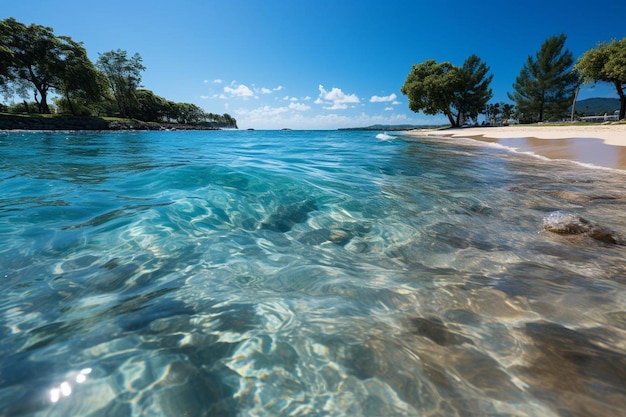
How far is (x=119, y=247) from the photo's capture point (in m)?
2.91

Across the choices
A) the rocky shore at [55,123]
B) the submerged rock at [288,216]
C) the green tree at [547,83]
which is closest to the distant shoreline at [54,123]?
the rocky shore at [55,123]

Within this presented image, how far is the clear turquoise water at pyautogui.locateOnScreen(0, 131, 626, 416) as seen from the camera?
130 cm

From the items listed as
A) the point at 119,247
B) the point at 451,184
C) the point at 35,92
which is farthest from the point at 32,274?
the point at 35,92

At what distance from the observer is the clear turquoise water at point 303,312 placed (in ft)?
4.25

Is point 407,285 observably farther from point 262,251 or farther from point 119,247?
point 119,247

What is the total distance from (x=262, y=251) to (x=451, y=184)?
5197 millimetres

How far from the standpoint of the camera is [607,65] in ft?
83.9

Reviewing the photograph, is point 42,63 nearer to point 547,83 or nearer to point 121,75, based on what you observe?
point 121,75

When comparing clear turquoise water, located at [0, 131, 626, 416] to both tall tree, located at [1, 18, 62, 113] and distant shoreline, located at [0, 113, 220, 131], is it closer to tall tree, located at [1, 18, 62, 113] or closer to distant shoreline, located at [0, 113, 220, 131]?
distant shoreline, located at [0, 113, 220, 131]

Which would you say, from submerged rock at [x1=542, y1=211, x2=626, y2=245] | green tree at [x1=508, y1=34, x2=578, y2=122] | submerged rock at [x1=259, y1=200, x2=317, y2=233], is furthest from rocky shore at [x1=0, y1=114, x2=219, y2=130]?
green tree at [x1=508, y1=34, x2=578, y2=122]

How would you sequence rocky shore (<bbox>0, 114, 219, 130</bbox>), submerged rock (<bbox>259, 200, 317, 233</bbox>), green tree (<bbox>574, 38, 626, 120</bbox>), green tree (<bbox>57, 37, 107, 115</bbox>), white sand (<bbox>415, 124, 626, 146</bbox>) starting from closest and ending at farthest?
1. submerged rock (<bbox>259, 200, 317, 233</bbox>)
2. white sand (<bbox>415, 124, 626, 146</bbox>)
3. green tree (<bbox>574, 38, 626, 120</bbox>)
4. rocky shore (<bbox>0, 114, 219, 130</bbox>)
5. green tree (<bbox>57, 37, 107, 115</bbox>)

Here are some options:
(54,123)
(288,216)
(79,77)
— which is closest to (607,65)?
(288,216)

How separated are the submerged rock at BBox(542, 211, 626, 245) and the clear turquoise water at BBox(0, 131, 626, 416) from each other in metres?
0.15

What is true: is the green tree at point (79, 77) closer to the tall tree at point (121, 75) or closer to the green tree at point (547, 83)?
→ the tall tree at point (121, 75)
